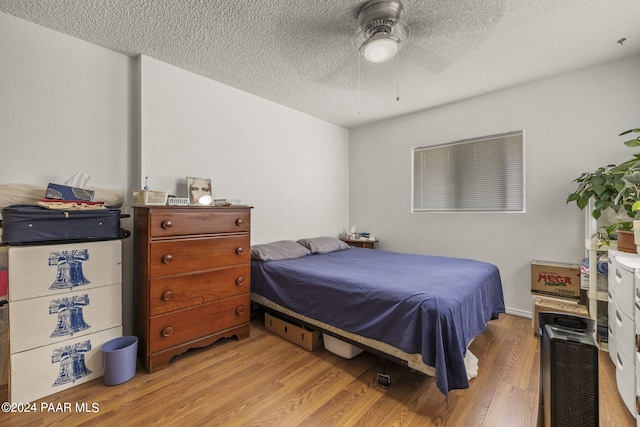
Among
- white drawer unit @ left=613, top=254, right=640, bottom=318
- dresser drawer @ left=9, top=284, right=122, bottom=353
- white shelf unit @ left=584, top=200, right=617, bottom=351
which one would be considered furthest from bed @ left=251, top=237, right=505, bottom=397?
dresser drawer @ left=9, top=284, right=122, bottom=353

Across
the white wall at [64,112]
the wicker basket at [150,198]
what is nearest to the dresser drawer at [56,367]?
the white wall at [64,112]

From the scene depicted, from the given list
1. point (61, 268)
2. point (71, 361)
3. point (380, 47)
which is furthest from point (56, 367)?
point (380, 47)

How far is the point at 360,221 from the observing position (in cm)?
443

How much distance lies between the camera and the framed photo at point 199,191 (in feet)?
8.45

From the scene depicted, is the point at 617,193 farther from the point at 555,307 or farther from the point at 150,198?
the point at 150,198

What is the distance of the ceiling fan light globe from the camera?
6.17 ft

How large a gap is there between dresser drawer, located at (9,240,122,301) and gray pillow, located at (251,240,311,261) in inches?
45.7

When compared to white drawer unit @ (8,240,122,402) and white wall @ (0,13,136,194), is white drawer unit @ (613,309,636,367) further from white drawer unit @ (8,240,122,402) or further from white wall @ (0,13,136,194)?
white wall @ (0,13,136,194)

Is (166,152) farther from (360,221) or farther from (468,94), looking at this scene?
(468,94)

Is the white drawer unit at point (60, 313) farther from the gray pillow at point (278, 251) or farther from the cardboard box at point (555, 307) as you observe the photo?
the cardboard box at point (555, 307)

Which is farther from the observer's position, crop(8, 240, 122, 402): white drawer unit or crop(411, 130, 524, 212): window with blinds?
crop(411, 130, 524, 212): window with blinds

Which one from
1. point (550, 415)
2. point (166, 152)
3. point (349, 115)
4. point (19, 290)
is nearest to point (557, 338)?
point (550, 415)

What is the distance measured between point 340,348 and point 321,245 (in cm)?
145

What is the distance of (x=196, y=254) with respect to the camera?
2.18m
